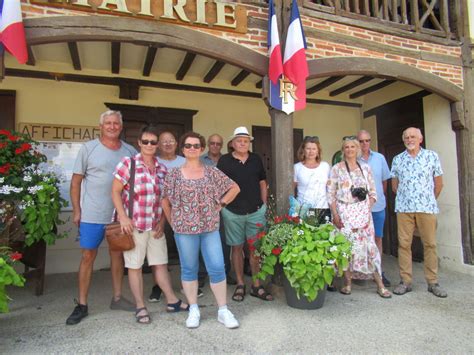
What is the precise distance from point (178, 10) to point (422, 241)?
3.61 m

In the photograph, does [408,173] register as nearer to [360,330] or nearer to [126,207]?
[360,330]

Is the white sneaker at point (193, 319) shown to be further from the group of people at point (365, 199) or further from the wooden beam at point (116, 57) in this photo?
the wooden beam at point (116, 57)

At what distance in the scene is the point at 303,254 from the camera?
10.9 feet

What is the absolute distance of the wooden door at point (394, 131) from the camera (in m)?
5.81

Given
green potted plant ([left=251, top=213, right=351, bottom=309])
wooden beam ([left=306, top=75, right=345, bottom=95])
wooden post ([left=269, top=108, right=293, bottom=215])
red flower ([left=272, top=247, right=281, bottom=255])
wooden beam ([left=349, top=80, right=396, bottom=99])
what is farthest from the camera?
wooden beam ([left=349, top=80, right=396, bottom=99])

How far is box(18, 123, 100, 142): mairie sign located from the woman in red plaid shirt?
8.14 feet

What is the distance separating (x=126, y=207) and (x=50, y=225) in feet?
3.90

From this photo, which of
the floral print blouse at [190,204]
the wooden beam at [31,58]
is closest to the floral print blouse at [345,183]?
the floral print blouse at [190,204]

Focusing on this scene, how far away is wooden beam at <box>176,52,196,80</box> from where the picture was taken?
4837mm

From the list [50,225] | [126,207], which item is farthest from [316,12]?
[50,225]

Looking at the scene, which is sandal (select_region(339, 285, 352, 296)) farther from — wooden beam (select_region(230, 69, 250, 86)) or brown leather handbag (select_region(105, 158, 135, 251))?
wooden beam (select_region(230, 69, 250, 86))

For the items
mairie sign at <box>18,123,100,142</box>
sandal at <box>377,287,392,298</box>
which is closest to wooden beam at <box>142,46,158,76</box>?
mairie sign at <box>18,123,100,142</box>

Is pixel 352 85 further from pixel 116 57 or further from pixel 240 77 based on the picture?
pixel 116 57

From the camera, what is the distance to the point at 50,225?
373 cm
